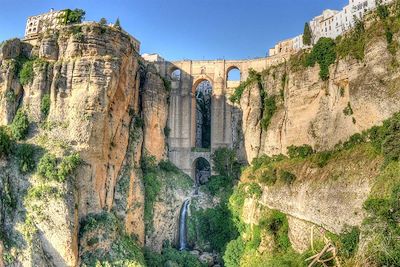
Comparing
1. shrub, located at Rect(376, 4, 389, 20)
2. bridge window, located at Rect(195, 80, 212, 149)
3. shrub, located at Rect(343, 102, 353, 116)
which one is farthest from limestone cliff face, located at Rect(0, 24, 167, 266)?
shrub, located at Rect(376, 4, 389, 20)

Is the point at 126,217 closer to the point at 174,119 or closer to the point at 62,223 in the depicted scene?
the point at 62,223

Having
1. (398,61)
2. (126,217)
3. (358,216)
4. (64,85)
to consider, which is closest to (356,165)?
(358,216)

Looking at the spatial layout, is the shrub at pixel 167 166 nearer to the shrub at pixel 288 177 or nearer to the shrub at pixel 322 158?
the shrub at pixel 288 177

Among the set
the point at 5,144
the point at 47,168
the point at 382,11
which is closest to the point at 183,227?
the point at 47,168

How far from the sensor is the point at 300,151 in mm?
34500

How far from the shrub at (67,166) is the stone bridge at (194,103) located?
51.0 ft

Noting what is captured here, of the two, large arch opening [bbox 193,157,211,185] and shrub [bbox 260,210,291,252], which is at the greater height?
large arch opening [bbox 193,157,211,185]

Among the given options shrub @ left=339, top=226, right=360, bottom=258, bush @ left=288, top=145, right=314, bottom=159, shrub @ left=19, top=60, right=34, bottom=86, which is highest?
shrub @ left=19, top=60, right=34, bottom=86

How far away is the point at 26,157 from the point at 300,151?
2056 centimetres

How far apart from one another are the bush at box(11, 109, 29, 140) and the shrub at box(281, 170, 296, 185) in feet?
63.7

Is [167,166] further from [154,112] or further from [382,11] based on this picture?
[382,11]

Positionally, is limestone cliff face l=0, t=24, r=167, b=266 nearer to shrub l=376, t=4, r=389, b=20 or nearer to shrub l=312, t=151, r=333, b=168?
shrub l=312, t=151, r=333, b=168

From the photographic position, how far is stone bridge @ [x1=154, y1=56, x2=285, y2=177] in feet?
149

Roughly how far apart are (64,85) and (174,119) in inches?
603
